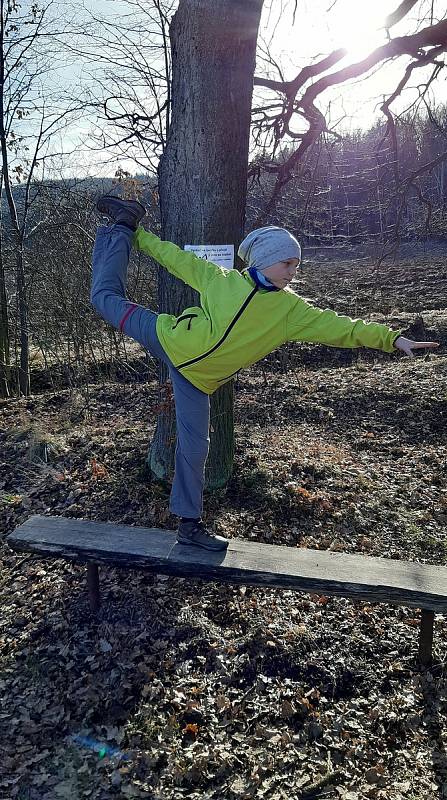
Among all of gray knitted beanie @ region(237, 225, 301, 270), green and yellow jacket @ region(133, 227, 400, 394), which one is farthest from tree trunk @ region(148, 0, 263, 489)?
gray knitted beanie @ region(237, 225, 301, 270)

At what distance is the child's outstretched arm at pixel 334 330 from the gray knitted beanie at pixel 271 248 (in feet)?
0.89

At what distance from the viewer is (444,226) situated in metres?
9.98

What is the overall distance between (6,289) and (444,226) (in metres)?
7.59

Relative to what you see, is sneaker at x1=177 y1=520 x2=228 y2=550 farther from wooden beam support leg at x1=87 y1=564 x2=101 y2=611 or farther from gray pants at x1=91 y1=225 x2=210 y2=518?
wooden beam support leg at x1=87 y1=564 x2=101 y2=611

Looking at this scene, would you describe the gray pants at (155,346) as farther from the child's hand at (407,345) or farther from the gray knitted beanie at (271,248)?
the child's hand at (407,345)

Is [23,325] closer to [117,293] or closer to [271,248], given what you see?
[117,293]

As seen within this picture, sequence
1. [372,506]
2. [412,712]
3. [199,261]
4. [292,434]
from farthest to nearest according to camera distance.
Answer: [292,434], [372,506], [199,261], [412,712]

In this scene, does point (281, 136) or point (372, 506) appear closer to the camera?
point (372, 506)

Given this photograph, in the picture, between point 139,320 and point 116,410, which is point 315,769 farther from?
point 116,410

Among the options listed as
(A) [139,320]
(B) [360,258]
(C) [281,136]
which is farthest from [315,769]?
(B) [360,258]

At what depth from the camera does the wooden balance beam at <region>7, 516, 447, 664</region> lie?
3.02 m

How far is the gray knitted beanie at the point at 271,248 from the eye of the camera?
2787 millimetres

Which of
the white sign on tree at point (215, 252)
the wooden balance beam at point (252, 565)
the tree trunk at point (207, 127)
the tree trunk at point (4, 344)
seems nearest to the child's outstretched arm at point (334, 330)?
the wooden balance beam at point (252, 565)

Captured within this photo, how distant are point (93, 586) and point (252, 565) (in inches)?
40.8
